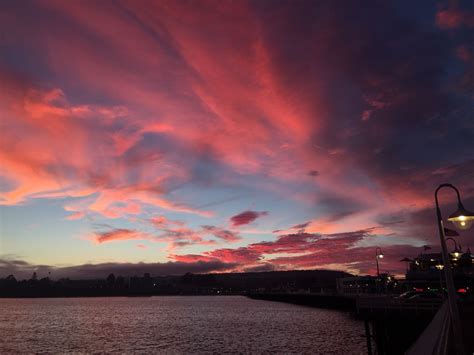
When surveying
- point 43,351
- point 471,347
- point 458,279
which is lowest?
point 43,351

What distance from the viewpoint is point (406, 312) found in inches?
1876

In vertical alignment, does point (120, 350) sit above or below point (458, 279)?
below

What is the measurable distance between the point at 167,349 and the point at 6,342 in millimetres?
28915

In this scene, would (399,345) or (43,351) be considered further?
(43,351)

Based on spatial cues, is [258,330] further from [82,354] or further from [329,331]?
[82,354]

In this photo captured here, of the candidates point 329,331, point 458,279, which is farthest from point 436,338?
point 458,279

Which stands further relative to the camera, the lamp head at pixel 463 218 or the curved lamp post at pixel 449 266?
the lamp head at pixel 463 218

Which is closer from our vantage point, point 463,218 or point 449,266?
point 449,266

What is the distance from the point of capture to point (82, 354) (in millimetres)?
46875

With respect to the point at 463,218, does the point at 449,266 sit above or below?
below

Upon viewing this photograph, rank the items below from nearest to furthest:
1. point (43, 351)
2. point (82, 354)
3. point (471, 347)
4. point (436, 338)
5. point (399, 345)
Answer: point (436, 338) → point (471, 347) → point (399, 345) → point (82, 354) → point (43, 351)

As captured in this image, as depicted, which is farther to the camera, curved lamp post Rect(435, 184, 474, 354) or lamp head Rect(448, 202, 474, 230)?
lamp head Rect(448, 202, 474, 230)

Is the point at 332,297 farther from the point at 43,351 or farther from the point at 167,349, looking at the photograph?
the point at 43,351

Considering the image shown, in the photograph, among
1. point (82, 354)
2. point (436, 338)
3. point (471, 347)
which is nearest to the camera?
point (436, 338)
